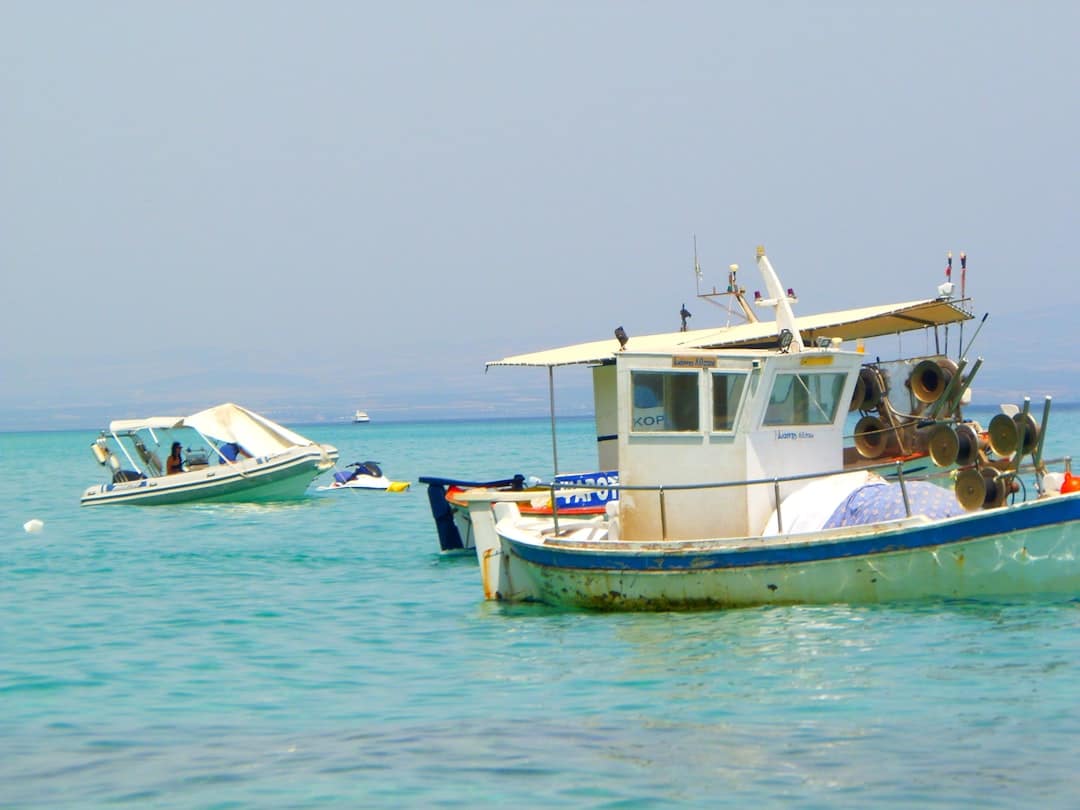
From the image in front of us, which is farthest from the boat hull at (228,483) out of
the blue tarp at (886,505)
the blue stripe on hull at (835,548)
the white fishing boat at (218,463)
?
the blue tarp at (886,505)

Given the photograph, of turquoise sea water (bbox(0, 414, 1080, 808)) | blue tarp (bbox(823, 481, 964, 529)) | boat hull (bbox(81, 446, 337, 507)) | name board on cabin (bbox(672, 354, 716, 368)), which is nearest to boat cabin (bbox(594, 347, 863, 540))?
name board on cabin (bbox(672, 354, 716, 368))

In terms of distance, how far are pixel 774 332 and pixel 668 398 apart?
4.46 m

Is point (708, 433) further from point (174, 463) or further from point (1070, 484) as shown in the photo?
point (174, 463)

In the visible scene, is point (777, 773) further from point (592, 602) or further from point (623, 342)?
point (623, 342)

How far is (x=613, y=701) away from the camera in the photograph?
12109 millimetres

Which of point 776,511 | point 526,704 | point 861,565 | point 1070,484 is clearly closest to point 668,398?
point 776,511

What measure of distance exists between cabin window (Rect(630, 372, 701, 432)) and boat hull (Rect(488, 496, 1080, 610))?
4.97 ft

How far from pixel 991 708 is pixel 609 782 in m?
3.51

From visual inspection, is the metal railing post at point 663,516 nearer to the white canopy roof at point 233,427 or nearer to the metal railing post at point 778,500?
the metal railing post at point 778,500

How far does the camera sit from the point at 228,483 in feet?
123

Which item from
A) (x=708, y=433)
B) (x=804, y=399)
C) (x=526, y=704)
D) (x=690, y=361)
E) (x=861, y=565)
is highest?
(x=690, y=361)

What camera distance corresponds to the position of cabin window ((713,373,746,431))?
639 inches

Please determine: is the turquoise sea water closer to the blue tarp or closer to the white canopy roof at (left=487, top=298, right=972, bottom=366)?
the blue tarp

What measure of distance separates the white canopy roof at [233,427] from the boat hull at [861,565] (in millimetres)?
23265
